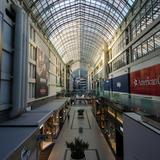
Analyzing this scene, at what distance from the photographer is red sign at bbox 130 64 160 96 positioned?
19.4 m

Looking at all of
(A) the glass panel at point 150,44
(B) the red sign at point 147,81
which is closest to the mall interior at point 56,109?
(B) the red sign at point 147,81

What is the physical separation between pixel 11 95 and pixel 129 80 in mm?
18073

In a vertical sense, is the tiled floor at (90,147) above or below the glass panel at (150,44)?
below

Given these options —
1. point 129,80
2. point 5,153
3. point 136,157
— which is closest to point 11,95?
point 5,153

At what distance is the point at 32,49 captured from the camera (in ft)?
81.7

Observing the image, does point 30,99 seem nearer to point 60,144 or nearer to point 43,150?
point 43,150

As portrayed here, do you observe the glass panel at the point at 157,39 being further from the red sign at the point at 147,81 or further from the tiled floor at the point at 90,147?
the tiled floor at the point at 90,147

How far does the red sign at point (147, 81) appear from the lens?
19359 mm

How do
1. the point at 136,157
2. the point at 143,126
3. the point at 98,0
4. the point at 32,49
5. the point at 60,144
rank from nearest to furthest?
the point at 143,126, the point at 136,157, the point at 32,49, the point at 60,144, the point at 98,0

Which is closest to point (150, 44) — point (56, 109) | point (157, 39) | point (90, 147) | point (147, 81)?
point (157, 39)

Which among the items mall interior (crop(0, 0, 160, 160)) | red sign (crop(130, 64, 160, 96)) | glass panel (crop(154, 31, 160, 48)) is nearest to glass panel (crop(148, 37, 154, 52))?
mall interior (crop(0, 0, 160, 160))

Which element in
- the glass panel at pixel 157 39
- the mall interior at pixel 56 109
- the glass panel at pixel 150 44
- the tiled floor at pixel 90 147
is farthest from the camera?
the tiled floor at pixel 90 147

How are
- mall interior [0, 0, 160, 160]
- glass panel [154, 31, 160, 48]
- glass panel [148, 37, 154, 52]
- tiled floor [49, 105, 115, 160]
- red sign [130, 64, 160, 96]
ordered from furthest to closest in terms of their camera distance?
tiled floor [49, 105, 115, 160], glass panel [148, 37, 154, 52], glass panel [154, 31, 160, 48], red sign [130, 64, 160, 96], mall interior [0, 0, 160, 160]

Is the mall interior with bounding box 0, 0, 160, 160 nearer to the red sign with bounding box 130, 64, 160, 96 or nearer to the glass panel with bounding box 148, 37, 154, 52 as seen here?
the red sign with bounding box 130, 64, 160, 96
